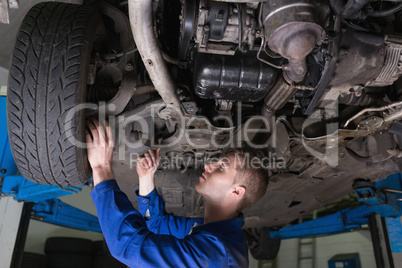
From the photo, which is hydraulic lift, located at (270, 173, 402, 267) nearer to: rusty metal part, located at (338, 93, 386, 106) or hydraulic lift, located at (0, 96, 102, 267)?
rusty metal part, located at (338, 93, 386, 106)

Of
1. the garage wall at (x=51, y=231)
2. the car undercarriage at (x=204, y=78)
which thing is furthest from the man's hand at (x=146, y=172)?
the garage wall at (x=51, y=231)

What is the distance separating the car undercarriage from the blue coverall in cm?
32

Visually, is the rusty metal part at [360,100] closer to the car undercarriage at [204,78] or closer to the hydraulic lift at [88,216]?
the car undercarriage at [204,78]

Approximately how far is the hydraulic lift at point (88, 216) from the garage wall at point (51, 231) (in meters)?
1.68

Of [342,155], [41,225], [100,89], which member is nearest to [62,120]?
[100,89]

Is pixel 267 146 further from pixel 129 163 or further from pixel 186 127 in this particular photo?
pixel 129 163

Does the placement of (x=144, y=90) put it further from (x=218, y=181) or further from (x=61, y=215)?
(x=61, y=215)

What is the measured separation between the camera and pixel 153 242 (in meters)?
1.31

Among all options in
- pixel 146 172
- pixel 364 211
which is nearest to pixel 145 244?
pixel 146 172

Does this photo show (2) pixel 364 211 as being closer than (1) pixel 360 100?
No

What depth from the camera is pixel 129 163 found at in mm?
2328

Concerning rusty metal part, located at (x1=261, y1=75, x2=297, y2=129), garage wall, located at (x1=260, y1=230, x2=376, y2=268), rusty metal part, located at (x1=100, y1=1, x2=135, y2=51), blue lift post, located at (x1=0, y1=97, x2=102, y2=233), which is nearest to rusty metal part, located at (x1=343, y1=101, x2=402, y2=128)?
rusty metal part, located at (x1=261, y1=75, x2=297, y2=129)

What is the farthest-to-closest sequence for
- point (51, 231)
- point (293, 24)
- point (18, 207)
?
1. point (51, 231)
2. point (18, 207)
3. point (293, 24)

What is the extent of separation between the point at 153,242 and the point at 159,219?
0.72 meters
